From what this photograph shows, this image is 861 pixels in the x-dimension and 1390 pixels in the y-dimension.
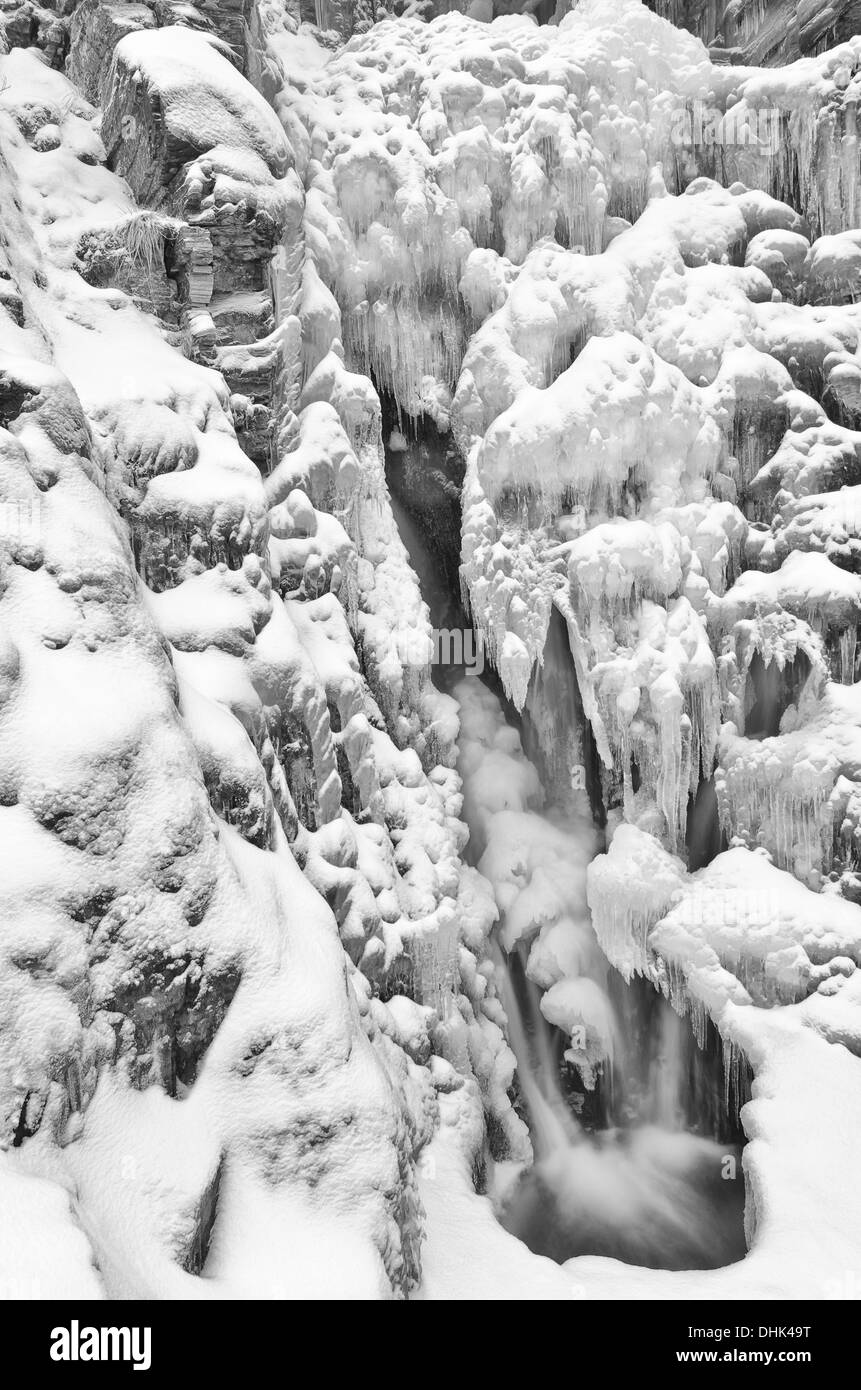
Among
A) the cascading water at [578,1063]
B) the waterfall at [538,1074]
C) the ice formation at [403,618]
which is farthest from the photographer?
the waterfall at [538,1074]

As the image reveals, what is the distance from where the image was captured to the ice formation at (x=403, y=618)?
15.3 ft

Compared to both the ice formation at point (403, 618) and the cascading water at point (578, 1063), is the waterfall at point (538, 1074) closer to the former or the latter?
the cascading water at point (578, 1063)

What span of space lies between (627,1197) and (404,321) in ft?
31.3

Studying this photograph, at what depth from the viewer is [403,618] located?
9.33 meters

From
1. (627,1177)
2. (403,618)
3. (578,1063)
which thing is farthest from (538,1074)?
(403,618)

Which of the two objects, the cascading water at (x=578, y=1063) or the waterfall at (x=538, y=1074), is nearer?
the cascading water at (x=578, y=1063)

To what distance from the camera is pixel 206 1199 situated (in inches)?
173

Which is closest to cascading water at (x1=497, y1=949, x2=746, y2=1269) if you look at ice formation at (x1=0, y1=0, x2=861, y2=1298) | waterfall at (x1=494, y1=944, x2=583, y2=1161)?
waterfall at (x1=494, y1=944, x2=583, y2=1161)

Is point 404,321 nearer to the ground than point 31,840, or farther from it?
farther from it

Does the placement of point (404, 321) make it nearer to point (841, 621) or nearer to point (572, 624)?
point (572, 624)

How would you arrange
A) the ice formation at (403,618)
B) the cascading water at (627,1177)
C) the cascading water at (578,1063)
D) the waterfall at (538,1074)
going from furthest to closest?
the waterfall at (538,1074) < the cascading water at (578,1063) < the cascading water at (627,1177) < the ice formation at (403,618)

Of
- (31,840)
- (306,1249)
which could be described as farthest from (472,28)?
(306,1249)

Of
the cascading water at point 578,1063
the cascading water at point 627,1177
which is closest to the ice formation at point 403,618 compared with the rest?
the cascading water at point 578,1063

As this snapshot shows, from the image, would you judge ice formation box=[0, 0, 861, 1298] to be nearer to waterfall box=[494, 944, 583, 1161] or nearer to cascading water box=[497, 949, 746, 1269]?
waterfall box=[494, 944, 583, 1161]
